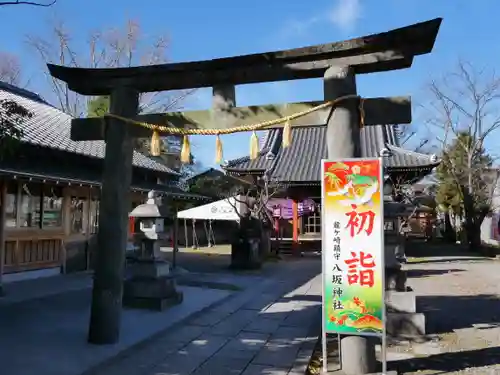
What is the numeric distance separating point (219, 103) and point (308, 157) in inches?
692

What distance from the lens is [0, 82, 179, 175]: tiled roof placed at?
12.1 meters

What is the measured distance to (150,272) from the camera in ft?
29.1

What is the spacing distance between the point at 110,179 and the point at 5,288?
5.89 metres

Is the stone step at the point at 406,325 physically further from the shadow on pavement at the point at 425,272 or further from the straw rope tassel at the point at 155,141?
the shadow on pavement at the point at 425,272

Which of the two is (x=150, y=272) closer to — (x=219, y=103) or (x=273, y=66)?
(x=219, y=103)

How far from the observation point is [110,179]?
6188 mm

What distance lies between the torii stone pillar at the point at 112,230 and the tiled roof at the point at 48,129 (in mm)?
5188

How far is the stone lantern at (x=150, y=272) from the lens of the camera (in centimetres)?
855

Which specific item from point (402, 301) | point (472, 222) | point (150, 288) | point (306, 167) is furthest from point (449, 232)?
point (150, 288)

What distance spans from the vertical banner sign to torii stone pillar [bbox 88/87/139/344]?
2757 millimetres

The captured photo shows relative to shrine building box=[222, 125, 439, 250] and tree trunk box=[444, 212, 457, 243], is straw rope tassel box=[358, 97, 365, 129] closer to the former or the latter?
shrine building box=[222, 125, 439, 250]

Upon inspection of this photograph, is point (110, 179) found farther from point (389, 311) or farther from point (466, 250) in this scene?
point (466, 250)

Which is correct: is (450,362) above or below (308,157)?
below

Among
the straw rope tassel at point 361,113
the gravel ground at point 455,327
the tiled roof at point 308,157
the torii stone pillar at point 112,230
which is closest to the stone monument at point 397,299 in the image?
the gravel ground at point 455,327
